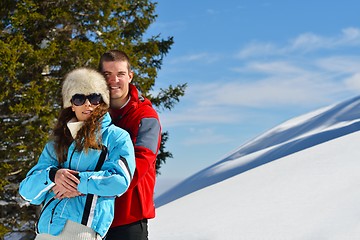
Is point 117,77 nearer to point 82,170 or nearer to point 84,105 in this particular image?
point 84,105

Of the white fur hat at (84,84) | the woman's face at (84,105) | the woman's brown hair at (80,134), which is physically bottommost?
the woman's brown hair at (80,134)

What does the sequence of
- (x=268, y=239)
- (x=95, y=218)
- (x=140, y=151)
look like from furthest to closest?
1. (x=268, y=239)
2. (x=140, y=151)
3. (x=95, y=218)

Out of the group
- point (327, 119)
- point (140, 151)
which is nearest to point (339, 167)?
point (140, 151)

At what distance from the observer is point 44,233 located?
2.71 meters

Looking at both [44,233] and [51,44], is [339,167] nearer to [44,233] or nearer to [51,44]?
[44,233]

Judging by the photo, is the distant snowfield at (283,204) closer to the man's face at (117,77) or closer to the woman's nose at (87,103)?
the man's face at (117,77)

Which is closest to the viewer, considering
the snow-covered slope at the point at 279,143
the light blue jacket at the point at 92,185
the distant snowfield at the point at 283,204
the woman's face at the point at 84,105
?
the light blue jacket at the point at 92,185

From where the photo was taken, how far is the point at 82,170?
273 cm

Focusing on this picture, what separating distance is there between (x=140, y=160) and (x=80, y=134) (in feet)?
1.19

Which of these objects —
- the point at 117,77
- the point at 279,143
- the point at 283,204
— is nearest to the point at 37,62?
the point at 283,204

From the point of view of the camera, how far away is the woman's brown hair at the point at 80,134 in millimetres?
2701

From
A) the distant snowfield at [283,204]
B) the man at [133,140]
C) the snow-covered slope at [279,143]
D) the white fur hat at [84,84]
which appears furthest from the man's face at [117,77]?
the snow-covered slope at [279,143]

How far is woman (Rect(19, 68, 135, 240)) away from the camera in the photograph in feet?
8.64

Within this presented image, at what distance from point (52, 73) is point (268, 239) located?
8.99 m
